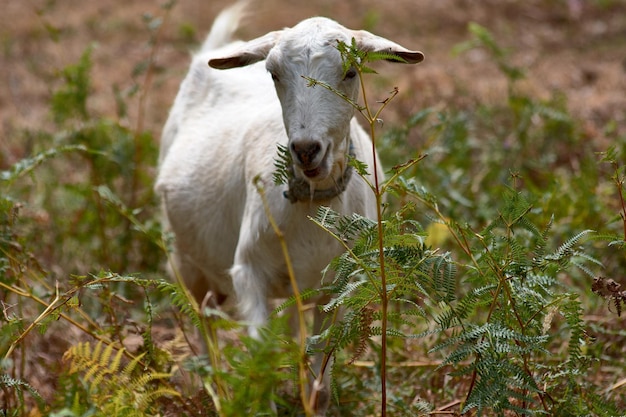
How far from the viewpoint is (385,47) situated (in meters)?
3.70

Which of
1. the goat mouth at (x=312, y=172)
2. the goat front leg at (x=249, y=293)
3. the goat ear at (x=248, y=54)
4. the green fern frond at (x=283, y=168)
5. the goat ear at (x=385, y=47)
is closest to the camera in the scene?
the green fern frond at (x=283, y=168)

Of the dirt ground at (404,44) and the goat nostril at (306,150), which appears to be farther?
the dirt ground at (404,44)

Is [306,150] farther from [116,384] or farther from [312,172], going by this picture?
[116,384]

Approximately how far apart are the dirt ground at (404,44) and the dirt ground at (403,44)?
2 centimetres

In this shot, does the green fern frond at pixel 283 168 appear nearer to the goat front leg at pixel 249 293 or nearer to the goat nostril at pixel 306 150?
the goat nostril at pixel 306 150

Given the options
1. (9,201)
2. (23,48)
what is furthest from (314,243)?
(23,48)

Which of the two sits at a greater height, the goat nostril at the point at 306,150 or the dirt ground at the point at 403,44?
the goat nostril at the point at 306,150

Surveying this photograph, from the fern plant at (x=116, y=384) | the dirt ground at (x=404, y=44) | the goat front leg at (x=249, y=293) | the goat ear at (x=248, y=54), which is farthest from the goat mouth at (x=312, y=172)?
the dirt ground at (x=404, y=44)

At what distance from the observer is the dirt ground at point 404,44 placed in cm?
877

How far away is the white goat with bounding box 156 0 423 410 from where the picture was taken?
3.66 m

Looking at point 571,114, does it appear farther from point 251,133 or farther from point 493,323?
point 493,323

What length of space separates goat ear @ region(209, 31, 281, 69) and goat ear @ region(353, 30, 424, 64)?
0.39m

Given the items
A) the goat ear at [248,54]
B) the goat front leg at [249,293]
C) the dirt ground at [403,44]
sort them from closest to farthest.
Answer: the goat ear at [248,54]
the goat front leg at [249,293]
the dirt ground at [403,44]

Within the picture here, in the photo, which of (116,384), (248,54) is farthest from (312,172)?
(116,384)
